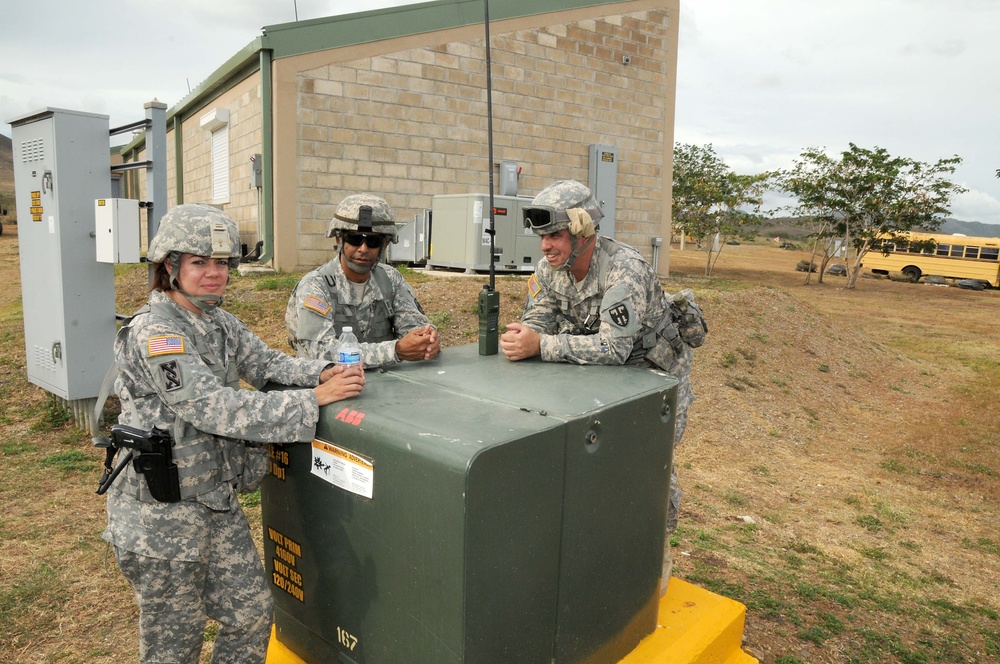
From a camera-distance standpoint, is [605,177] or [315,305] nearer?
[315,305]

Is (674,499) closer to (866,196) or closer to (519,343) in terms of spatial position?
(519,343)

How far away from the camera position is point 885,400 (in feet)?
32.3

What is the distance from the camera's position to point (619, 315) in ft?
9.01

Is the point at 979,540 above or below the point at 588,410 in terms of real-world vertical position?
below

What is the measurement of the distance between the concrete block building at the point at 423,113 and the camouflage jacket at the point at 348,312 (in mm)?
8317

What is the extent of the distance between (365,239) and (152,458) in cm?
141

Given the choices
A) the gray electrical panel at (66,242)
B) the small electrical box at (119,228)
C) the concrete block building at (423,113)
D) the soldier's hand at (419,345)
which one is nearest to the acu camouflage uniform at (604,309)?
the soldier's hand at (419,345)

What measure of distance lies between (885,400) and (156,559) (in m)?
10.0

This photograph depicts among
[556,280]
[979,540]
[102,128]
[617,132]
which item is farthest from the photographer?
[617,132]

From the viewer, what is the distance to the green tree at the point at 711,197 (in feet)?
78.0

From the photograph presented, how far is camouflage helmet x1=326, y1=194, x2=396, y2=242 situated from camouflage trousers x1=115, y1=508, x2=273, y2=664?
4.47ft

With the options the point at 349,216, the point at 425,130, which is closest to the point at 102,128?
the point at 349,216

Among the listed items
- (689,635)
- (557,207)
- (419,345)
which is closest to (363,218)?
(419,345)

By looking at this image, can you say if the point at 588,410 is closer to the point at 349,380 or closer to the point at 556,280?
the point at 349,380
